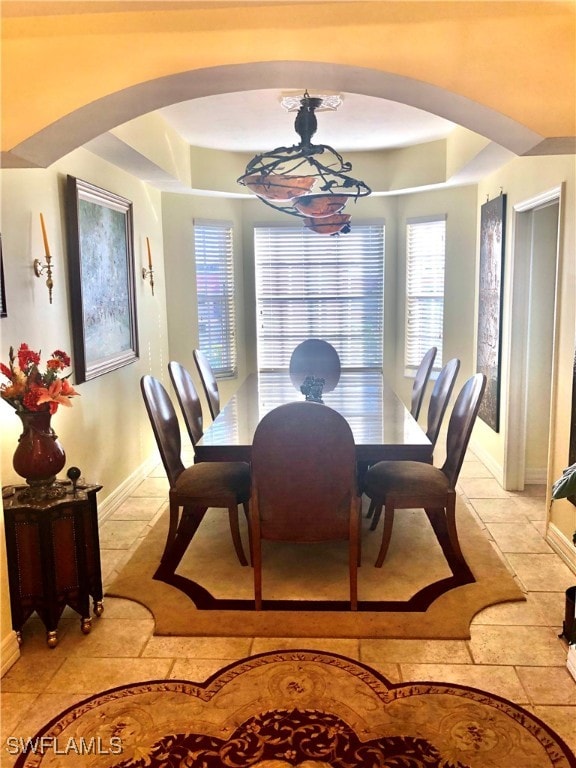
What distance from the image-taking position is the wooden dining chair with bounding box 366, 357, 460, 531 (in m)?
3.89

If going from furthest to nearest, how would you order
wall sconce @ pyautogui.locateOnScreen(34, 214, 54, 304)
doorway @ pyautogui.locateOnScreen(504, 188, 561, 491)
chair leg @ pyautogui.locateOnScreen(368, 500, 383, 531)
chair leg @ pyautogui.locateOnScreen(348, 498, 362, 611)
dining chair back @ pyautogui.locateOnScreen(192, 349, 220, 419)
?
1. dining chair back @ pyautogui.locateOnScreen(192, 349, 220, 419)
2. doorway @ pyautogui.locateOnScreen(504, 188, 561, 491)
3. chair leg @ pyautogui.locateOnScreen(368, 500, 383, 531)
4. wall sconce @ pyautogui.locateOnScreen(34, 214, 54, 304)
5. chair leg @ pyautogui.locateOnScreen(348, 498, 362, 611)

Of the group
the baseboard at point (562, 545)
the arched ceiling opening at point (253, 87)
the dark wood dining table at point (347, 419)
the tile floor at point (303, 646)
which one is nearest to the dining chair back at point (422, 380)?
the dark wood dining table at point (347, 419)

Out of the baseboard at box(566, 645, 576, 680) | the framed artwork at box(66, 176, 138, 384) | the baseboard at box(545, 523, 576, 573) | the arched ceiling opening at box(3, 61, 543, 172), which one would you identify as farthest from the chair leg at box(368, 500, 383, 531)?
the arched ceiling opening at box(3, 61, 543, 172)

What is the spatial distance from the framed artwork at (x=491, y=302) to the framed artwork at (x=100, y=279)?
2.76m

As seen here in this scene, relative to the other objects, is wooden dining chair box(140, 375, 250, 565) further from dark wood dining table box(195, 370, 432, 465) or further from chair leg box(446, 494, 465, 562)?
chair leg box(446, 494, 465, 562)

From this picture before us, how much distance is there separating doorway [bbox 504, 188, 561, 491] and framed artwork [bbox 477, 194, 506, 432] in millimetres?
275

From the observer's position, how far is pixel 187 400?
4.06m

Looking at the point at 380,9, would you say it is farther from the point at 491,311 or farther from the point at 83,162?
the point at 491,311

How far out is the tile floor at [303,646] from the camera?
7.47 feet

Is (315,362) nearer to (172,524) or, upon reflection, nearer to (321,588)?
(172,524)

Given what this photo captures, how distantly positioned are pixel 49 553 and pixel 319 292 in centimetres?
440

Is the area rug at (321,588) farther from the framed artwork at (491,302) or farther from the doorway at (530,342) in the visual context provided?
the framed artwork at (491,302)

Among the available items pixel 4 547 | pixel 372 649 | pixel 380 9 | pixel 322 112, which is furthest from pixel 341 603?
pixel 322 112

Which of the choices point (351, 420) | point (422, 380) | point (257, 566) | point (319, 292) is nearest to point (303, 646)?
point (257, 566)
